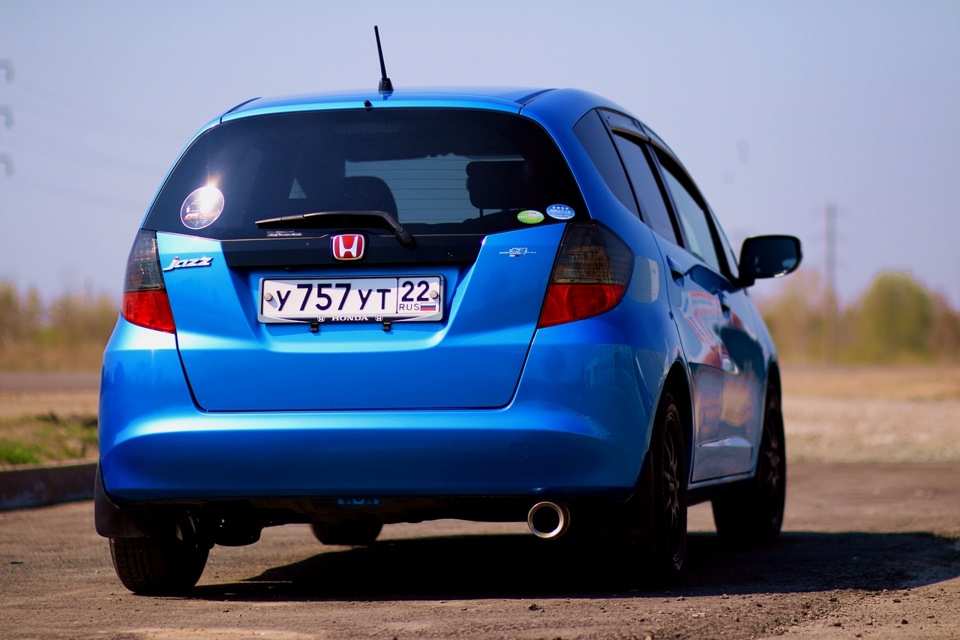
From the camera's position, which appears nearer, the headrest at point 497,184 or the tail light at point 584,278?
the tail light at point 584,278

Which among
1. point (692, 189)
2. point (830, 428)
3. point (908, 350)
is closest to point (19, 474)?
point (692, 189)

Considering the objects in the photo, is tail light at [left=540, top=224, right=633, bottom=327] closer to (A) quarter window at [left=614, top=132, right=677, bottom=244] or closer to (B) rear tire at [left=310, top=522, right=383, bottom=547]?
(A) quarter window at [left=614, top=132, right=677, bottom=244]

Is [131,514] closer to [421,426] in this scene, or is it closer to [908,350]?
[421,426]

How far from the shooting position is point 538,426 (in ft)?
16.7

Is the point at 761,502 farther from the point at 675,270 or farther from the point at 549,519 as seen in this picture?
the point at 549,519

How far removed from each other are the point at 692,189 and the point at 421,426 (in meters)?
3.14

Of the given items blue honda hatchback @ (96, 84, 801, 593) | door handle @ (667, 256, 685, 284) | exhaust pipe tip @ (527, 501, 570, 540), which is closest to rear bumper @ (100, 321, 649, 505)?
blue honda hatchback @ (96, 84, 801, 593)

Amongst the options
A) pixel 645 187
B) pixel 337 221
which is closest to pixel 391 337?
pixel 337 221

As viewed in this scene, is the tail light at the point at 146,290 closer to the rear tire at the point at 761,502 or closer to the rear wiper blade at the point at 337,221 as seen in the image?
the rear wiper blade at the point at 337,221

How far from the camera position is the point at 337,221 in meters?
5.34

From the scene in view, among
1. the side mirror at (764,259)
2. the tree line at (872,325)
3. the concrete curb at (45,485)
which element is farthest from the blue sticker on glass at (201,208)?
the tree line at (872,325)

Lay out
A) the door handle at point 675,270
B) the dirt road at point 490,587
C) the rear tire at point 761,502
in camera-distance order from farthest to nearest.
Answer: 1. the rear tire at point 761,502
2. the door handle at point 675,270
3. the dirt road at point 490,587

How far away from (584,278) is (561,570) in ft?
6.36

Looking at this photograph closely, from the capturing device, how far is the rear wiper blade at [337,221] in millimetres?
5277
